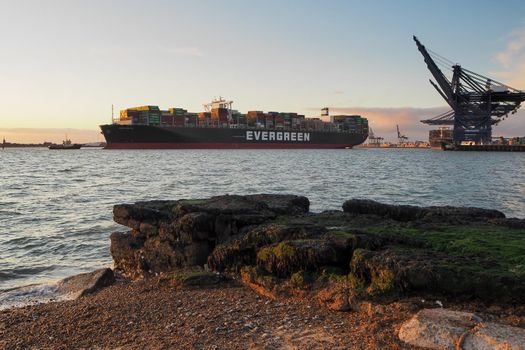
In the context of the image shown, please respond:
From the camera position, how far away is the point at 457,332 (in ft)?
14.9

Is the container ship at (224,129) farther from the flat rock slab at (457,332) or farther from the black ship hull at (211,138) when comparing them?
the flat rock slab at (457,332)

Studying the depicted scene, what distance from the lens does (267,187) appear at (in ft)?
89.4

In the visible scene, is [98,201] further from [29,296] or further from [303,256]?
[303,256]

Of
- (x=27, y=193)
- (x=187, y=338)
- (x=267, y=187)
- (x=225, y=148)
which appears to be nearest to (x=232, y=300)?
(x=187, y=338)

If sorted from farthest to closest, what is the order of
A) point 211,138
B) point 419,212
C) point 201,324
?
point 211,138 < point 419,212 < point 201,324

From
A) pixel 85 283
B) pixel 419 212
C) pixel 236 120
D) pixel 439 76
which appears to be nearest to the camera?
pixel 85 283

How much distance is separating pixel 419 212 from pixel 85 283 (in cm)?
726

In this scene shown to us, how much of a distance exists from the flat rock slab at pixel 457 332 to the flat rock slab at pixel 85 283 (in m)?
5.93

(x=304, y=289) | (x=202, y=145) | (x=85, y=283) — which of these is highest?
(x=202, y=145)

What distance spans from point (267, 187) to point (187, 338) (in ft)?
72.3

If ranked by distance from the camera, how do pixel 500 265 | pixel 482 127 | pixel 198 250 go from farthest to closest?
pixel 482 127 → pixel 198 250 → pixel 500 265

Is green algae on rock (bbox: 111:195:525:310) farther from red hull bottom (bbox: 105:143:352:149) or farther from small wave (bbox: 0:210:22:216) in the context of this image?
red hull bottom (bbox: 105:143:352:149)

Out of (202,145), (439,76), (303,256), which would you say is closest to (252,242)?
(303,256)

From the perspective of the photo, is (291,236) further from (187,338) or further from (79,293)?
(79,293)
